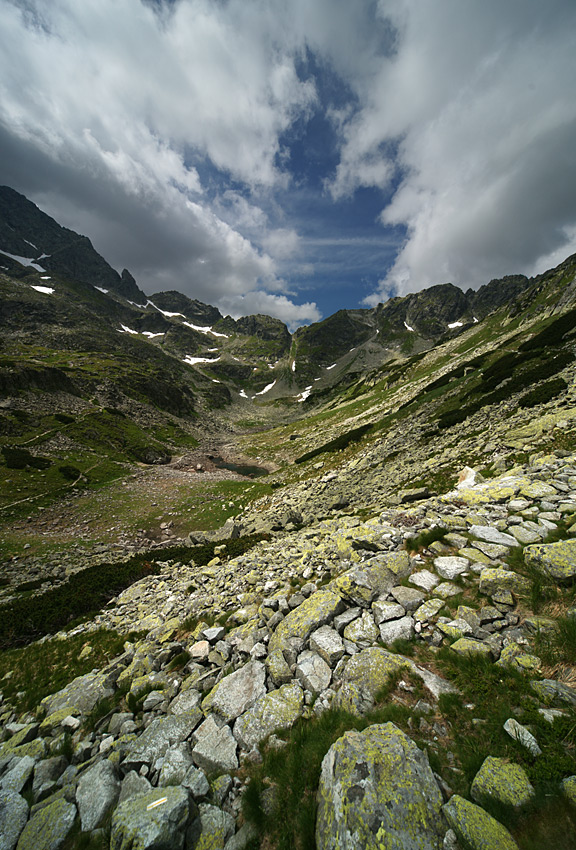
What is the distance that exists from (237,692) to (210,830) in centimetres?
235

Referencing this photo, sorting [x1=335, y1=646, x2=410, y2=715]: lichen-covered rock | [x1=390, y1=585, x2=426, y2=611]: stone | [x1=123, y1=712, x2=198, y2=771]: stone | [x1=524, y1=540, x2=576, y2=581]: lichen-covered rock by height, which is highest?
[x1=524, y1=540, x2=576, y2=581]: lichen-covered rock

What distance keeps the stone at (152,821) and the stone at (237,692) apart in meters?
1.67

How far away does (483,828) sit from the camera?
3121 millimetres

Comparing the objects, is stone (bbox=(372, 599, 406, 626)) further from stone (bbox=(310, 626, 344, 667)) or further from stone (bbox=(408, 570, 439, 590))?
stone (bbox=(310, 626, 344, 667))

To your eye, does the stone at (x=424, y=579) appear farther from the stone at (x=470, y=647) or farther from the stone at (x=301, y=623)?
the stone at (x=301, y=623)

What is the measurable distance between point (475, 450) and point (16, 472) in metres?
52.6

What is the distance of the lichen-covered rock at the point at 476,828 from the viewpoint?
3.01m

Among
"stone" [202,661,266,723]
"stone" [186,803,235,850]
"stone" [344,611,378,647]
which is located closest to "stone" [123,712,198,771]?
"stone" [202,661,266,723]

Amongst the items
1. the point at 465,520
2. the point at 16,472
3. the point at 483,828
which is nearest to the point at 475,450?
the point at 465,520

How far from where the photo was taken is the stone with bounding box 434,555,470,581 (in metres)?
7.47

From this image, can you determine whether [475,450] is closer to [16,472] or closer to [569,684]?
[569,684]

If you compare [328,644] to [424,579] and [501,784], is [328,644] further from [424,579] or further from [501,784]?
[501,784]

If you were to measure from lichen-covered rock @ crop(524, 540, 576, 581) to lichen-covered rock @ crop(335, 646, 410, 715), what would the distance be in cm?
371

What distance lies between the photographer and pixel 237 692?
6.55m
